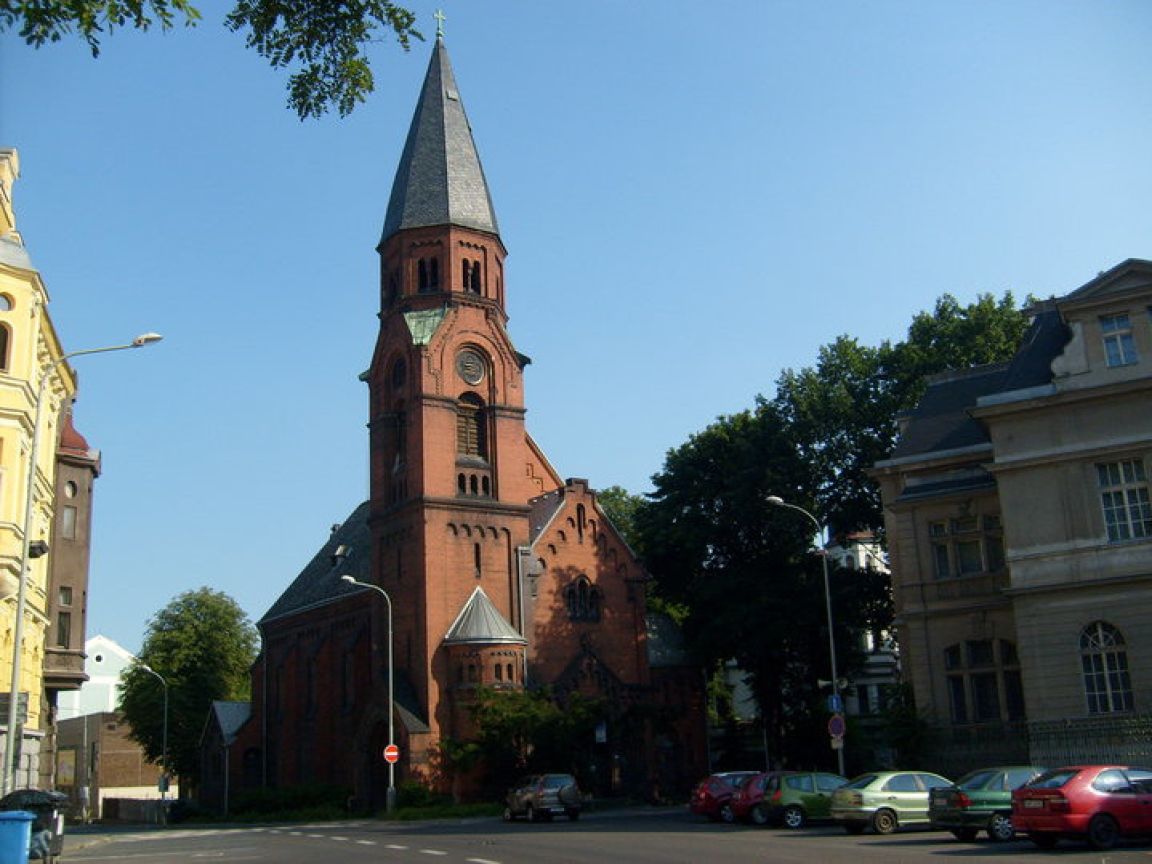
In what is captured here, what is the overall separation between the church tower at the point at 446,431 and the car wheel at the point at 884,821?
23254 mm

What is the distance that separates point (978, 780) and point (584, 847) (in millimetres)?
7927

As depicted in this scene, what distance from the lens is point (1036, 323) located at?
35531mm

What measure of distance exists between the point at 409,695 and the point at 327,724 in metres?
11.8

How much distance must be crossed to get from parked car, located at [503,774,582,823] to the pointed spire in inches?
1070

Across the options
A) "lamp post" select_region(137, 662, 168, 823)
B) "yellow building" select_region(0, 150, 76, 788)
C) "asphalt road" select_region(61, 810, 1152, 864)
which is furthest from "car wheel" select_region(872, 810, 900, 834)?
"lamp post" select_region(137, 662, 168, 823)

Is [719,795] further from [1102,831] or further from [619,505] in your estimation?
[619,505]

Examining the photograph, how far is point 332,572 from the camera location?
64500 mm

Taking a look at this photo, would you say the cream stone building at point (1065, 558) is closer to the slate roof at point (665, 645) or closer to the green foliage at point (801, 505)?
the green foliage at point (801, 505)

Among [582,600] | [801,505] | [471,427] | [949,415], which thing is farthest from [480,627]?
[949,415]

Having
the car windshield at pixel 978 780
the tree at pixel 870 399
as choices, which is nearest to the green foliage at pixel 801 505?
the tree at pixel 870 399

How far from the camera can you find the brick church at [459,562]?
48.5m

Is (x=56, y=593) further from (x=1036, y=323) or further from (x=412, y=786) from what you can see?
(x=1036, y=323)

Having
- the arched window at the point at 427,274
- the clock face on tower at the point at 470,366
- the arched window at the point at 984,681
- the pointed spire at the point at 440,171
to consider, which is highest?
the pointed spire at the point at 440,171

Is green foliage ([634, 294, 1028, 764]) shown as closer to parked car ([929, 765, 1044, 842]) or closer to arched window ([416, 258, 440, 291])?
arched window ([416, 258, 440, 291])
